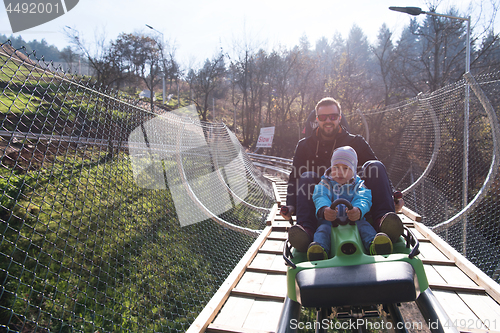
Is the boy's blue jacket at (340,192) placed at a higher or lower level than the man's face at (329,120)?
lower

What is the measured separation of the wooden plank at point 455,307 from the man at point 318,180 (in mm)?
661

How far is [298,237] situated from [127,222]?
352 centimetres

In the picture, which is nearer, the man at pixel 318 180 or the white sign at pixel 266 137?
the man at pixel 318 180

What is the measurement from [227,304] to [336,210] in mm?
1082

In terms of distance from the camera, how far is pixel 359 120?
12.0 m

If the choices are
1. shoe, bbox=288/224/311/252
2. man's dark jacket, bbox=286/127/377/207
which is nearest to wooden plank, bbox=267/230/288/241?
man's dark jacket, bbox=286/127/377/207

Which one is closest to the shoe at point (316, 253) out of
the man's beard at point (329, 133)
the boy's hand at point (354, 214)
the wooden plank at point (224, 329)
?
the boy's hand at point (354, 214)

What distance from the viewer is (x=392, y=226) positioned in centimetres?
144

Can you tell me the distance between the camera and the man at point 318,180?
1.50 m

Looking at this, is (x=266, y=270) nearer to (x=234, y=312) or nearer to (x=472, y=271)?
(x=234, y=312)

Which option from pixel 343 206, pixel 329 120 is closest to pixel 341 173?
pixel 343 206

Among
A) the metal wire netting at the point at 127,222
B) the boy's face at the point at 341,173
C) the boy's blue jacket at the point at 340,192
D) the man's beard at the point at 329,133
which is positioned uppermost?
the man's beard at the point at 329,133

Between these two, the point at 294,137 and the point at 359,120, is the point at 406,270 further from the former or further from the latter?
the point at 294,137

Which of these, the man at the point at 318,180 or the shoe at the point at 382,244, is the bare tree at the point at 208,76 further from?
the shoe at the point at 382,244
